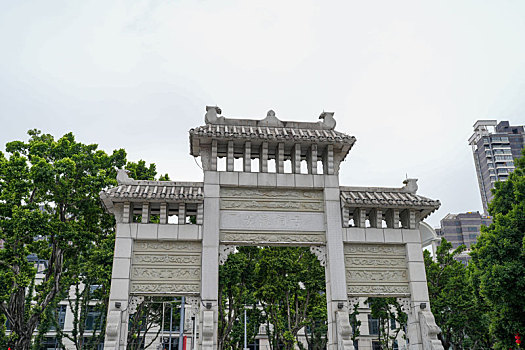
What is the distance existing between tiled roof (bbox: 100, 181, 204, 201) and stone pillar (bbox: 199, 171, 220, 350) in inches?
12.6

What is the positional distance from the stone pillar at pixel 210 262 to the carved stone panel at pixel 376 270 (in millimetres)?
3433

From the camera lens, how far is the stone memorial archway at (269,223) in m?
10.4

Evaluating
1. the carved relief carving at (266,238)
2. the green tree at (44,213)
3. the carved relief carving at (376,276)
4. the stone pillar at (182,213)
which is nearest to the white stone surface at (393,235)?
the carved relief carving at (376,276)

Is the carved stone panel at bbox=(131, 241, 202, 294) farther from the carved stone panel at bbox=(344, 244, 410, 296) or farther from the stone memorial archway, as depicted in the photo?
the carved stone panel at bbox=(344, 244, 410, 296)

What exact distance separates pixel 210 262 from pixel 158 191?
224 centimetres

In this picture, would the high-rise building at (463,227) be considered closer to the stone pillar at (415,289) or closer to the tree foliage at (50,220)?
the stone pillar at (415,289)

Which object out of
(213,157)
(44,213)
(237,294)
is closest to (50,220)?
(44,213)

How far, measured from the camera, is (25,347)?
14.1m

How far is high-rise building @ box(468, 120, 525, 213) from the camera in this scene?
224 ft

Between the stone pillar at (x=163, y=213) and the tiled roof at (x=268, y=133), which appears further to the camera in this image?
the tiled roof at (x=268, y=133)

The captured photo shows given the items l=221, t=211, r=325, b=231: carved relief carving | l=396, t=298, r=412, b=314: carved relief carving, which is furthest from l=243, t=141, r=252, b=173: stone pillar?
l=396, t=298, r=412, b=314: carved relief carving

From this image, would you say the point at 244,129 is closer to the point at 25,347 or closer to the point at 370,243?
Answer: the point at 370,243

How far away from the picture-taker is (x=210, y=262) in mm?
10453

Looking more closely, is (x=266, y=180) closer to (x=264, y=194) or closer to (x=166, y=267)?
(x=264, y=194)
